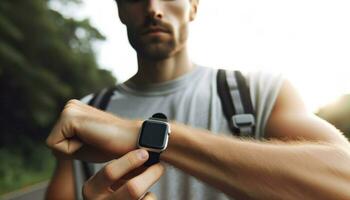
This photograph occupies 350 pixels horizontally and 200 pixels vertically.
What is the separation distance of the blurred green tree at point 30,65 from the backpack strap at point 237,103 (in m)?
20.4

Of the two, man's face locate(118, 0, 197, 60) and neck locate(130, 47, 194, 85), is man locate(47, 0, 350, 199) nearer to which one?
man's face locate(118, 0, 197, 60)

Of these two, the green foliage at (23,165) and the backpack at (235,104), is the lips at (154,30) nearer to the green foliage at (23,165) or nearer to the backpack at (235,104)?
the backpack at (235,104)

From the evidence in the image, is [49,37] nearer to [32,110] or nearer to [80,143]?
[32,110]

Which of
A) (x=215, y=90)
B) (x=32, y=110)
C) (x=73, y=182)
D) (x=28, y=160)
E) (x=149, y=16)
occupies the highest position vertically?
(x=149, y=16)

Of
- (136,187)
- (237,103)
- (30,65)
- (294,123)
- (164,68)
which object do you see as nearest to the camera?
(136,187)

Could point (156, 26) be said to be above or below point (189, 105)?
above

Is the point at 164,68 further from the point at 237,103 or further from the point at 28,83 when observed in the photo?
the point at 28,83

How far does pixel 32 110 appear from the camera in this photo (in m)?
24.5

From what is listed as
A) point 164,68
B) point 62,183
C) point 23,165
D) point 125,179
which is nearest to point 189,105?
point 164,68

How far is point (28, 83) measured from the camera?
23.4m

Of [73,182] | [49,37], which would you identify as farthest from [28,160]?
[73,182]

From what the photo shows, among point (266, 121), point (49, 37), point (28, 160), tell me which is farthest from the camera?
point (49, 37)

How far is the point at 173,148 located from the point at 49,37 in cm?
2614

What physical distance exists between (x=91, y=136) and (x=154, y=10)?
0.81 metres
